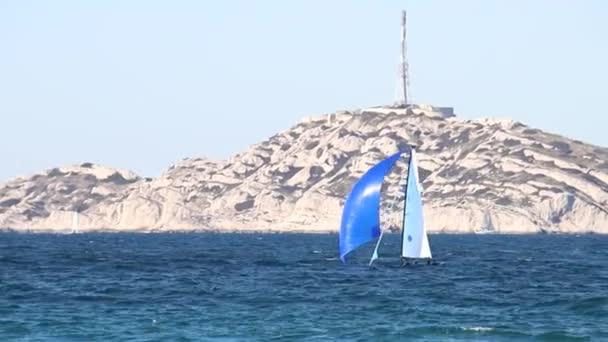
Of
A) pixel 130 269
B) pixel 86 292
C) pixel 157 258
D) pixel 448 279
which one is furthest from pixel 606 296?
pixel 157 258

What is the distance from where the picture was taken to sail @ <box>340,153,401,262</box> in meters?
74.3

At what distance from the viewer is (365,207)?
74.5 meters

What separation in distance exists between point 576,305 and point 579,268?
108 feet

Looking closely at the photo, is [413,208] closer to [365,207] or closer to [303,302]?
[365,207]

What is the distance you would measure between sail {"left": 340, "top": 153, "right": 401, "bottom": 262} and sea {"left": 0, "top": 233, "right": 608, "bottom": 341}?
2424 millimetres

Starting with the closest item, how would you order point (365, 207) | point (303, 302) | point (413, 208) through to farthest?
point (303, 302) → point (365, 207) → point (413, 208)

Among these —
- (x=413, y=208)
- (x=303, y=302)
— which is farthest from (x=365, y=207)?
(x=303, y=302)

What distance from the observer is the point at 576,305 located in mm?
56156

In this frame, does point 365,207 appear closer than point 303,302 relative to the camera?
No

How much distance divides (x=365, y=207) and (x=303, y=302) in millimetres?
17351

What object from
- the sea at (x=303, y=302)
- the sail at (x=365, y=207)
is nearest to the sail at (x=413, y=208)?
the sea at (x=303, y=302)

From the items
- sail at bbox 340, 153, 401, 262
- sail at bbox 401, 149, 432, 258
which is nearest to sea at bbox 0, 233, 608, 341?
sail at bbox 401, 149, 432, 258

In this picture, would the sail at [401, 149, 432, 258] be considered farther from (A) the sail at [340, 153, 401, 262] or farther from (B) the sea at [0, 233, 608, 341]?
(A) the sail at [340, 153, 401, 262]

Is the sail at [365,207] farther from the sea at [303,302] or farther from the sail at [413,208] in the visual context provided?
the sail at [413,208]
